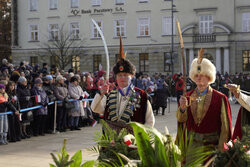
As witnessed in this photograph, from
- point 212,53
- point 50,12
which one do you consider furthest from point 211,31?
point 50,12

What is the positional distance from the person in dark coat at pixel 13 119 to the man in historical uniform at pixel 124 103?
592 centimetres

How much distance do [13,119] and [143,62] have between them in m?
30.1

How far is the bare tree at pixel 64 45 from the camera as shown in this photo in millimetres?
40406

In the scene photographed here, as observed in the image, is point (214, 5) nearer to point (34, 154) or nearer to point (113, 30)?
point (113, 30)

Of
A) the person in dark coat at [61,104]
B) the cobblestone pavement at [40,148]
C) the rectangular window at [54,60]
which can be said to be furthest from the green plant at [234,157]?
the rectangular window at [54,60]

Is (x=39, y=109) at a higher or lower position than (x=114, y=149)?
lower

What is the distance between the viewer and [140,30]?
40.0m

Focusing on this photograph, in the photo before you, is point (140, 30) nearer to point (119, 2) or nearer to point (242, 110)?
point (119, 2)

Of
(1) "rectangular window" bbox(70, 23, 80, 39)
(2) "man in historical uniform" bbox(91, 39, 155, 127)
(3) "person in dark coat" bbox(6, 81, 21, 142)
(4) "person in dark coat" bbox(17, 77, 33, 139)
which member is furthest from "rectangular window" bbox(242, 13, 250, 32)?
(2) "man in historical uniform" bbox(91, 39, 155, 127)

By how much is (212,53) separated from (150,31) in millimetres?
6269

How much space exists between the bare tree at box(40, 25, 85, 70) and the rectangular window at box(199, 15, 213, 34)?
1144 cm

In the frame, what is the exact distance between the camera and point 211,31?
124ft

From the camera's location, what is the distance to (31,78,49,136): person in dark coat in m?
11.7

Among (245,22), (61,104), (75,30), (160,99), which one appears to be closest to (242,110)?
(61,104)
